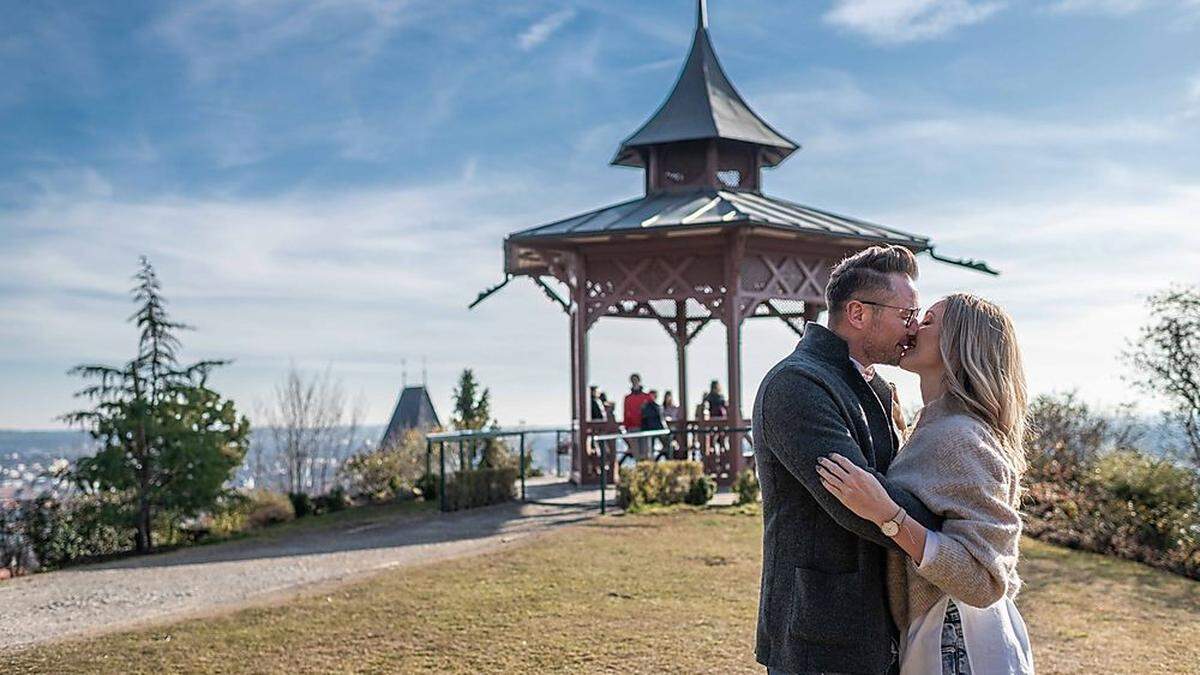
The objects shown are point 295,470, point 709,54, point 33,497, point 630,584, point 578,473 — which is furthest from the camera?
point 295,470

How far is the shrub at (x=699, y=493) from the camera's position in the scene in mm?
13008

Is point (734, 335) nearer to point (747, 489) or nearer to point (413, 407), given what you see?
point (747, 489)

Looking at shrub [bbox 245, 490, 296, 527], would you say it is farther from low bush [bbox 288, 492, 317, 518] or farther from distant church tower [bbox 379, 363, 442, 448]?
distant church tower [bbox 379, 363, 442, 448]

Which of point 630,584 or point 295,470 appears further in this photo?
point 295,470

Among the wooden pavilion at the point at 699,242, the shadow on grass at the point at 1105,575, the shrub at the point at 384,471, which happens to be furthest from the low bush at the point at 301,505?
the shadow on grass at the point at 1105,575

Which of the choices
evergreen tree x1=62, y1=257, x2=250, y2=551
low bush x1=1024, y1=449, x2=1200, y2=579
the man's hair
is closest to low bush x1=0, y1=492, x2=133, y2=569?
evergreen tree x1=62, y1=257, x2=250, y2=551

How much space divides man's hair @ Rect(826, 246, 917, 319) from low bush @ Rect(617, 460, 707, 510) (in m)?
9.80

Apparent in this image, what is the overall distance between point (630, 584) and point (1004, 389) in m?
5.74


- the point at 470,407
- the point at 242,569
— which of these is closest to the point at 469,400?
the point at 470,407

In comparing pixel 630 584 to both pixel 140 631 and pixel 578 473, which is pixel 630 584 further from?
pixel 578 473

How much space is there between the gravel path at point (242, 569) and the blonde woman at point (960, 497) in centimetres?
617

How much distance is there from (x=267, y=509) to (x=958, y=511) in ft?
43.1

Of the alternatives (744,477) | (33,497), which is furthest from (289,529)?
(744,477)

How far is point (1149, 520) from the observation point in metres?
11.1
